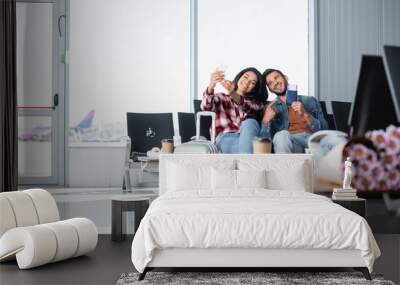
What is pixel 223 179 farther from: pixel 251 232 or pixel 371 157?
pixel 371 157

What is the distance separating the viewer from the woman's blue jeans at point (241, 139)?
6617 mm

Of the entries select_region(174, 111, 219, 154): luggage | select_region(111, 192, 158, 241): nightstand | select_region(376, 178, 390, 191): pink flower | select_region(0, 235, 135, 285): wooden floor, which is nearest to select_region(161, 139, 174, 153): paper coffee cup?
select_region(174, 111, 219, 154): luggage

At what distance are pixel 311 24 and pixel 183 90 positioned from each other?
62.2 inches

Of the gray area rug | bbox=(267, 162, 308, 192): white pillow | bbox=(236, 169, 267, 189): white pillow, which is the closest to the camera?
the gray area rug

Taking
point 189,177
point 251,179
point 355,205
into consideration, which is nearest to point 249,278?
point 251,179

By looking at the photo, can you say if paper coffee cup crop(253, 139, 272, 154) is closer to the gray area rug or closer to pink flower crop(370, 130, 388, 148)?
pink flower crop(370, 130, 388, 148)

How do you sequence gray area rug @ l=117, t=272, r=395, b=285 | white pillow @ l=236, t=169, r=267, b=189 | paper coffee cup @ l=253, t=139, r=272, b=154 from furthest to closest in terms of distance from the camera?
paper coffee cup @ l=253, t=139, r=272, b=154, white pillow @ l=236, t=169, r=267, b=189, gray area rug @ l=117, t=272, r=395, b=285

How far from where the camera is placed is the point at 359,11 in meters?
6.83

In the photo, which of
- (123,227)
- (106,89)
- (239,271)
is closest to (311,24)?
(106,89)

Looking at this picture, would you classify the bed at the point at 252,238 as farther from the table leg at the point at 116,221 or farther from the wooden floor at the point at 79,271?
the table leg at the point at 116,221

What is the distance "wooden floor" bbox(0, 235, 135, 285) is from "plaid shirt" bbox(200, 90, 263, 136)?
6.86 feet

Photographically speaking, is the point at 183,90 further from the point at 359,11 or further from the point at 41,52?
the point at 359,11

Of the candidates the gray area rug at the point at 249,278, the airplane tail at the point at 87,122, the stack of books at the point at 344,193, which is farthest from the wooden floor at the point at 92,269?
the airplane tail at the point at 87,122

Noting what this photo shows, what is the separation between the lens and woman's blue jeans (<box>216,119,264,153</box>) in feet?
21.7
